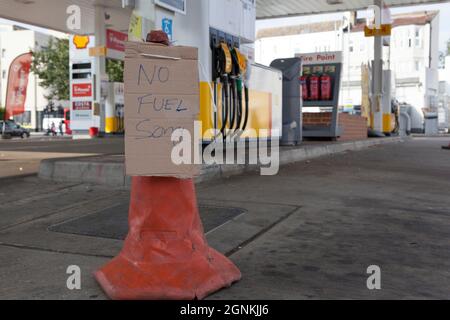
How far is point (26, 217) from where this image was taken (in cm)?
489

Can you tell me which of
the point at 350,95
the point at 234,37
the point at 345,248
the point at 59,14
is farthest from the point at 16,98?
the point at 350,95

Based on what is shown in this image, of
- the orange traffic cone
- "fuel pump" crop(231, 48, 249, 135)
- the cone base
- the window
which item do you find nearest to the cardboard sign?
the orange traffic cone

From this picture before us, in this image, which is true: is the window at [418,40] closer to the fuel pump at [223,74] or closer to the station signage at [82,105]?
the station signage at [82,105]

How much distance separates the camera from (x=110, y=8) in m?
24.8

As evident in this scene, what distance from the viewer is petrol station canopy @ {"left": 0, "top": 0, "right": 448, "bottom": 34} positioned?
2311cm

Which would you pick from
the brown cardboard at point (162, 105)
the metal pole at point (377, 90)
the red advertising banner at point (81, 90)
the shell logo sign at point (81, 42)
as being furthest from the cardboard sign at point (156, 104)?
the shell logo sign at point (81, 42)

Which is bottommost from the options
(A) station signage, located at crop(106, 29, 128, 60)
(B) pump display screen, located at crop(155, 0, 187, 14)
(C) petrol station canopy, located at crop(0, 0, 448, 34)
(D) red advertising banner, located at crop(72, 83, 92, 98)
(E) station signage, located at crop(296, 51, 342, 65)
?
(B) pump display screen, located at crop(155, 0, 187, 14)

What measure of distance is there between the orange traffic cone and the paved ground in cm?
14

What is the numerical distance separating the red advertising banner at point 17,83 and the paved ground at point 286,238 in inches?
1147

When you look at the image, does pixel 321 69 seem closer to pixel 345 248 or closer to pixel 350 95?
pixel 345 248

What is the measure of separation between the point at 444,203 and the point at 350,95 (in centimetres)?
5671

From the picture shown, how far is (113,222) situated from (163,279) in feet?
6.00

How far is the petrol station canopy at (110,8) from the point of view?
23.1 meters

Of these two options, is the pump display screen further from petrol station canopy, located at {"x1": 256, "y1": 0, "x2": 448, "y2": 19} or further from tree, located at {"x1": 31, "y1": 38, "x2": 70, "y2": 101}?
tree, located at {"x1": 31, "y1": 38, "x2": 70, "y2": 101}
